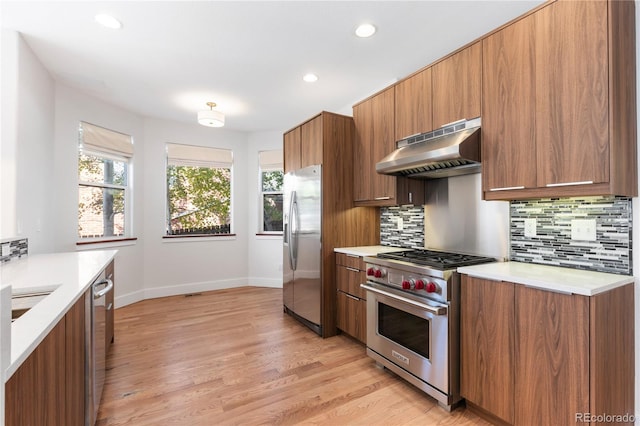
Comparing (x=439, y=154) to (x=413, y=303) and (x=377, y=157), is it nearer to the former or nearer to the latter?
(x=377, y=157)

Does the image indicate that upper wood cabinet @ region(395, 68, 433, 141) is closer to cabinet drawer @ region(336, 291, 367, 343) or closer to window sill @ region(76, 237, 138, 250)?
cabinet drawer @ region(336, 291, 367, 343)

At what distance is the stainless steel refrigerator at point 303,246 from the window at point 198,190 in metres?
1.82

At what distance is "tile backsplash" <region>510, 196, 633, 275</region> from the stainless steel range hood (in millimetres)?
507

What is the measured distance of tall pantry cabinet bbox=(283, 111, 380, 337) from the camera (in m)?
3.15

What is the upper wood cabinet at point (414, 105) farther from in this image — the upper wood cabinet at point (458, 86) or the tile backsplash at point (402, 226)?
the tile backsplash at point (402, 226)

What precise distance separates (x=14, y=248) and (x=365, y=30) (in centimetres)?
320

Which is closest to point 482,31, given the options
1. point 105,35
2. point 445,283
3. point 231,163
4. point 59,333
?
point 445,283

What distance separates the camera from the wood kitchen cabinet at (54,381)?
2.68 feet

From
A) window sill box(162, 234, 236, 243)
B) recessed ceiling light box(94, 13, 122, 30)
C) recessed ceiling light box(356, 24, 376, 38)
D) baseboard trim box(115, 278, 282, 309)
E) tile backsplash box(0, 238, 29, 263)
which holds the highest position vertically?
recessed ceiling light box(356, 24, 376, 38)

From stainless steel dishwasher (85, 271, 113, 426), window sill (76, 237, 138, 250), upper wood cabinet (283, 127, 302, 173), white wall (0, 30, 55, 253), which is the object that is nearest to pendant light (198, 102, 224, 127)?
upper wood cabinet (283, 127, 302, 173)

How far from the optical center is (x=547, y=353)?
5.01 feet

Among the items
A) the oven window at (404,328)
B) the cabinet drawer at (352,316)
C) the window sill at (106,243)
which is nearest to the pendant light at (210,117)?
the window sill at (106,243)

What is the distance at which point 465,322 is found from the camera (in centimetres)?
192

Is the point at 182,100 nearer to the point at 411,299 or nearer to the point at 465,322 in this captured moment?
the point at 411,299
